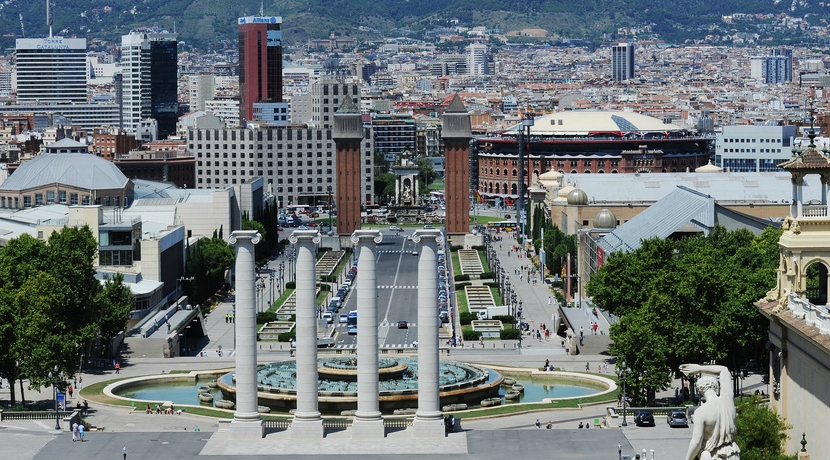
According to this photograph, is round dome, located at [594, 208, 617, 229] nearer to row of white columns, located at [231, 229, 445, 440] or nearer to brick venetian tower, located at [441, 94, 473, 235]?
brick venetian tower, located at [441, 94, 473, 235]

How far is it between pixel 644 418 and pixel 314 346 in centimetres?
1392

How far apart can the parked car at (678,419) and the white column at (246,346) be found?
16.1 meters

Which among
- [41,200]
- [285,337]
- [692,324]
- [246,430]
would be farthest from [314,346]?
[41,200]

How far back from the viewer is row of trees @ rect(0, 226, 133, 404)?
80188 mm

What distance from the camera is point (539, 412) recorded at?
8181cm

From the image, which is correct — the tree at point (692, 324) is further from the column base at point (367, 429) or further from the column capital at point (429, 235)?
the column base at point (367, 429)

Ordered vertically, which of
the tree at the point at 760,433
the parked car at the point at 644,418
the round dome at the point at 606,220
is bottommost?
the parked car at the point at 644,418

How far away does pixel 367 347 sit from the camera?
225 feet

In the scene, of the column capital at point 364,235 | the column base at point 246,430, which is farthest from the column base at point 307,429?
the column capital at point 364,235

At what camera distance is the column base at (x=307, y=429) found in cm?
6844

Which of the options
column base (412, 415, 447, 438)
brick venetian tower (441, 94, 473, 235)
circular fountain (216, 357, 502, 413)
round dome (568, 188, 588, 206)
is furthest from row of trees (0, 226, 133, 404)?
brick venetian tower (441, 94, 473, 235)

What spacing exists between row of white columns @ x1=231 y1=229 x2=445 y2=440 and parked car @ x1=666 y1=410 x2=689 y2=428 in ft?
31.9

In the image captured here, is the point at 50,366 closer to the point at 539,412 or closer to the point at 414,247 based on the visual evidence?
the point at 539,412

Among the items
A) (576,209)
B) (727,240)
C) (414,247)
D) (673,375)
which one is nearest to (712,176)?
(576,209)
